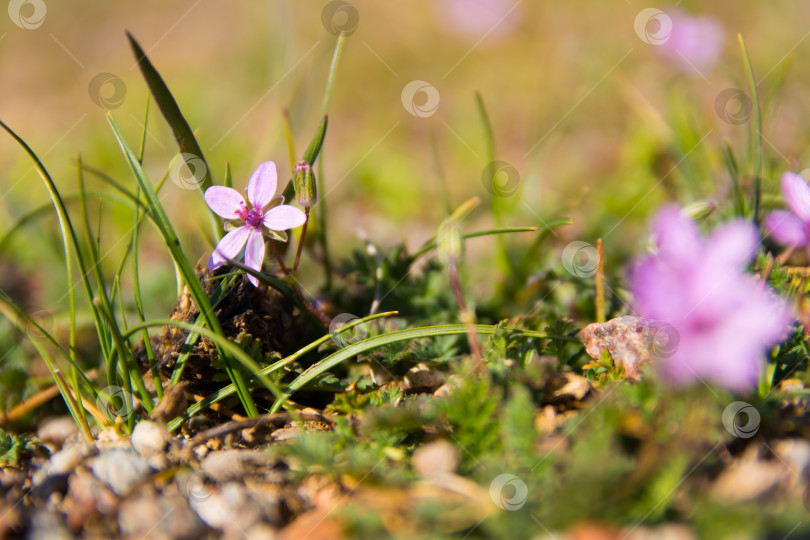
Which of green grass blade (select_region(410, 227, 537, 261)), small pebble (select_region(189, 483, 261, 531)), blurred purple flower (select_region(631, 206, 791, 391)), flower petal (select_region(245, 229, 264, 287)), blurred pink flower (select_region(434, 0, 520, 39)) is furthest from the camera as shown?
blurred pink flower (select_region(434, 0, 520, 39))

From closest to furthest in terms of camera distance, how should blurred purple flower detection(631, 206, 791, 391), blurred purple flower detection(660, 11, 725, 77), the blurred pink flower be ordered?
blurred purple flower detection(631, 206, 791, 391)
blurred purple flower detection(660, 11, 725, 77)
the blurred pink flower

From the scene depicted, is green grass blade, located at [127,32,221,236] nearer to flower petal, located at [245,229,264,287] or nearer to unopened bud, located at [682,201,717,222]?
flower petal, located at [245,229,264,287]

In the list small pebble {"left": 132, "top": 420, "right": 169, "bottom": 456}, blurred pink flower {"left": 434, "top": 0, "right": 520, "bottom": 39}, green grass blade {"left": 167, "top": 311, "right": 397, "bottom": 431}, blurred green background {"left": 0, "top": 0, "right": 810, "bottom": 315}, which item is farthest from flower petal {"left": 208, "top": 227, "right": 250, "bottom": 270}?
blurred pink flower {"left": 434, "top": 0, "right": 520, "bottom": 39}

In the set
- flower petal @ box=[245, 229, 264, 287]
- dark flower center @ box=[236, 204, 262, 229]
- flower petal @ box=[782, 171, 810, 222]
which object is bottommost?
flower petal @ box=[245, 229, 264, 287]

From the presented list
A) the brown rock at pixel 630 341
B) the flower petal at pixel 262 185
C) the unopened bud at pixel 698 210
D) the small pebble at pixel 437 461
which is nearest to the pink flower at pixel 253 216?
the flower petal at pixel 262 185

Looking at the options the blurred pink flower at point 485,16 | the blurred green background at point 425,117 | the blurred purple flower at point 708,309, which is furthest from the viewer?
the blurred pink flower at point 485,16

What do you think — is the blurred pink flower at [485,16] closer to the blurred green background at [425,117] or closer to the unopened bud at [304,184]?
the blurred green background at [425,117]

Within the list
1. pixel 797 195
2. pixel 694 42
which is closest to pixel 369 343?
pixel 797 195

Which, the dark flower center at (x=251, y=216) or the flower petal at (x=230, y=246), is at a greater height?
the dark flower center at (x=251, y=216)

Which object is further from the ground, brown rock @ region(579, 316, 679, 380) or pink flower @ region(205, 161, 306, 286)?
pink flower @ region(205, 161, 306, 286)
